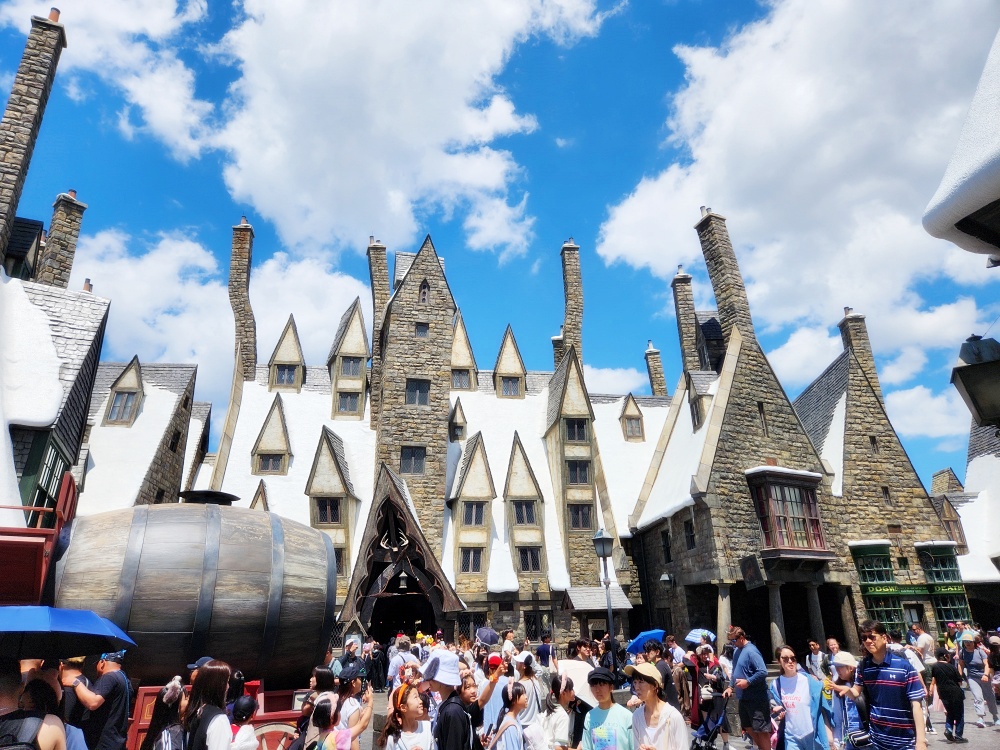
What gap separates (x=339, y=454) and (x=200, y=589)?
14.5 metres

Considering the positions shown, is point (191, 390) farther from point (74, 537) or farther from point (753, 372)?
point (753, 372)

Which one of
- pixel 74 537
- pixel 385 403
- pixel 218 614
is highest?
pixel 385 403

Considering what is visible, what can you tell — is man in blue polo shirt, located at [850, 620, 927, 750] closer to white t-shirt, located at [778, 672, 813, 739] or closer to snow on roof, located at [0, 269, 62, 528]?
white t-shirt, located at [778, 672, 813, 739]

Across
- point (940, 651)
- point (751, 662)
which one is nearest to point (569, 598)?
point (940, 651)

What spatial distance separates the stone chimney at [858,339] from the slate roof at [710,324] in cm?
450

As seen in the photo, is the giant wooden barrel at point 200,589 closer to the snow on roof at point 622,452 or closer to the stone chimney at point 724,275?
the snow on roof at point 622,452

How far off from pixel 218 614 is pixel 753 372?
1728 centimetres

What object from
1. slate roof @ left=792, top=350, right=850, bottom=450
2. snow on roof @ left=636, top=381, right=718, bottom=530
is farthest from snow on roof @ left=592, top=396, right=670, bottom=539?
slate roof @ left=792, top=350, right=850, bottom=450

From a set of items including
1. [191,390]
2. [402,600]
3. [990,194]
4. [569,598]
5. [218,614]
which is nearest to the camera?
[990,194]

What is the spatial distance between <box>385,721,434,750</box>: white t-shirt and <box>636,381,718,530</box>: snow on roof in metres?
14.7

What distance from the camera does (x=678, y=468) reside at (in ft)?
66.7

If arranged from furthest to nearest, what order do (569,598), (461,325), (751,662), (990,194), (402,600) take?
(461,325) < (402,600) < (569,598) < (751,662) < (990,194)

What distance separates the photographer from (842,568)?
18.1 m

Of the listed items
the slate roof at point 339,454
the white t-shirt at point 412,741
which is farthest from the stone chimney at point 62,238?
the white t-shirt at point 412,741
